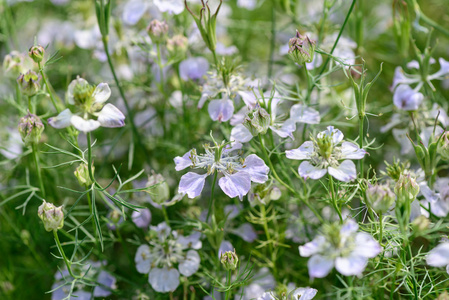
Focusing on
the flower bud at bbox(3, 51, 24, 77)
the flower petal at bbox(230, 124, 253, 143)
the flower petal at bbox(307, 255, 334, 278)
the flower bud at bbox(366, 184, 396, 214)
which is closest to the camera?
the flower petal at bbox(307, 255, 334, 278)

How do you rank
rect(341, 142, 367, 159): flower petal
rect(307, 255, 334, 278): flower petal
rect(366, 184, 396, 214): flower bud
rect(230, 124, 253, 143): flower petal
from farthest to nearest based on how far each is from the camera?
1. rect(230, 124, 253, 143): flower petal
2. rect(341, 142, 367, 159): flower petal
3. rect(366, 184, 396, 214): flower bud
4. rect(307, 255, 334, 278): flower petal

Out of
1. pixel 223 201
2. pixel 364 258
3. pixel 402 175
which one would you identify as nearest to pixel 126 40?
pixel 223 201

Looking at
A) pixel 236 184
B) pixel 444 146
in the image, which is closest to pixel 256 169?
pixel 236 184

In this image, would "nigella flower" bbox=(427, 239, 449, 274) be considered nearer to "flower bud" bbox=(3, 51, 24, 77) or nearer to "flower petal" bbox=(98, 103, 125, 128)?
"flower petal" bbox=(98, 103, 125, 128)

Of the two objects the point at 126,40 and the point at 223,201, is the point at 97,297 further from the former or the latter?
the point at 126,40

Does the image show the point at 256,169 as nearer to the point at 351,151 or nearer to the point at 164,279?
the point at 351,151

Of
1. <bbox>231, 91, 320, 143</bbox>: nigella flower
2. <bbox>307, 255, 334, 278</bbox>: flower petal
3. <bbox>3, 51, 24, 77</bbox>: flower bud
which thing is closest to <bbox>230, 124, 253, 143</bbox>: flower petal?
<bbox>231, 91, 320, 143</bbox>: nigella flower
